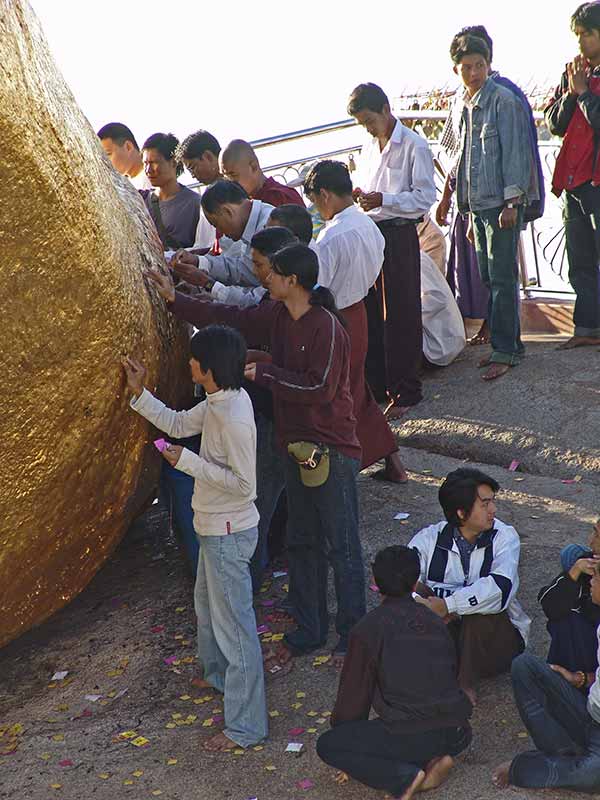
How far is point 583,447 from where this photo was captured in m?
6.18

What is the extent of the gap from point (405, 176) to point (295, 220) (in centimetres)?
195

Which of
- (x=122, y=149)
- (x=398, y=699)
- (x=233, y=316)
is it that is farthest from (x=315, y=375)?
(x=122, y=149)

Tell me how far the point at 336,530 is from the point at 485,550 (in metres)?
0.55

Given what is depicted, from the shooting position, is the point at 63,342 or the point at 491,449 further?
the point at 491,449

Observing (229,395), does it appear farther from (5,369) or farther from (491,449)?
(491,449)

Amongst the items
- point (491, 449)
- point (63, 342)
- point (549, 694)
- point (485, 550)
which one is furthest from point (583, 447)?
point (63, 342)

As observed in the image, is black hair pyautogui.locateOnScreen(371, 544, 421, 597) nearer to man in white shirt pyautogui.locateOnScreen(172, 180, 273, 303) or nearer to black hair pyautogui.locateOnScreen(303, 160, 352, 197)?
man in white shirt pyautogui.locateOnScreen(172, 180, 273, 303)

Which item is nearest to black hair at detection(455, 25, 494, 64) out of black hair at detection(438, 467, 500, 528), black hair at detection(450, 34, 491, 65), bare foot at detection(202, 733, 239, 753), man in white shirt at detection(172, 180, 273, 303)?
black hair at detection(450, 34, 491, 65)

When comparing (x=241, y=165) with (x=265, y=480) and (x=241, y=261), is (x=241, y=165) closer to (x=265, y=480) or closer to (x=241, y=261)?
(x=241, y=261)

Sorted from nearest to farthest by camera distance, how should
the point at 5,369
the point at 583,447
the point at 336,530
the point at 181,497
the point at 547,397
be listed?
the point at 5,369, the point at 336,530, the point at 181,497, the point at 583,447, the point at 547,397

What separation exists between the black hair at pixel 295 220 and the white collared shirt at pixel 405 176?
1734 mm

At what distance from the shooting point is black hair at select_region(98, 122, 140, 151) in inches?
263

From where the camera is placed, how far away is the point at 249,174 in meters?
5.67

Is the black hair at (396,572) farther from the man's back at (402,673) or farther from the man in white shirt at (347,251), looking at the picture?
the man in white shirt at (347,251)
